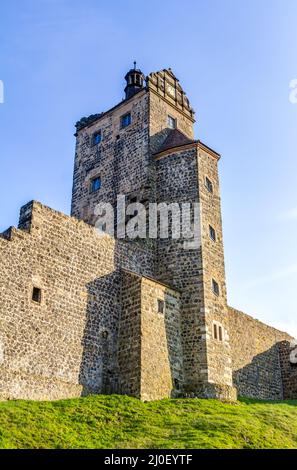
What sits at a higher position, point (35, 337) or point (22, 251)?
point (22, 251)

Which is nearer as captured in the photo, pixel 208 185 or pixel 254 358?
pixel 208 185

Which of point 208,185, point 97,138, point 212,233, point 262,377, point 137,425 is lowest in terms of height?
point 137,425

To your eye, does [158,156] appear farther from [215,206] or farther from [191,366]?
[191,366]

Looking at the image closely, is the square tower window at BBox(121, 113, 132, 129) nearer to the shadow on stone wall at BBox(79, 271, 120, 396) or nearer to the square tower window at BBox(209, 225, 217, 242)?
the square tower window at BBox(209, 225, 217, 242)

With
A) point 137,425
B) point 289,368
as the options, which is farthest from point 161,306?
point 289,368

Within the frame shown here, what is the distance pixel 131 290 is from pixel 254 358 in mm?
11428

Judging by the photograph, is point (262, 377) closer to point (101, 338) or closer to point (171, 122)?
point (101, 338)

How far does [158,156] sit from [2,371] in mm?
13935

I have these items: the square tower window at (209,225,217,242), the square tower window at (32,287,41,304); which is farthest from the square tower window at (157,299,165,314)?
the square tower window at (32,287,41,304)

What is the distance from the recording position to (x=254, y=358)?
1219 inches

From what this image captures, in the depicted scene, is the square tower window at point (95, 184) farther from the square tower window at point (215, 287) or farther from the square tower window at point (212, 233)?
the square tower window at point (215, 287)

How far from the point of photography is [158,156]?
91.7ft

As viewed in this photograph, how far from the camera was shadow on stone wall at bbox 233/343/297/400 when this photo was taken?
29.1m
